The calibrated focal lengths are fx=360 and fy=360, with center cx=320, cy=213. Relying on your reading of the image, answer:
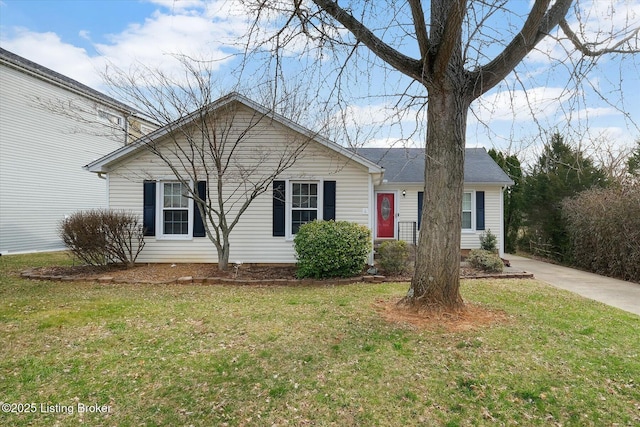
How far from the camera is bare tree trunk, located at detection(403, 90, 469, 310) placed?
196 inches

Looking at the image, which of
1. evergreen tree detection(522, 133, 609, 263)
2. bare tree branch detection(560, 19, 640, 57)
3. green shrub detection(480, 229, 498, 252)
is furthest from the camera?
evergreen tree detection(522, 133, 609, 263)

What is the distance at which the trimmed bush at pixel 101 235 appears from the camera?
853cm

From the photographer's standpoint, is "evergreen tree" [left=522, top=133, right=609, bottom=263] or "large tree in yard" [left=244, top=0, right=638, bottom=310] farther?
"evergreen tree" [left=522, top=133, right=609, bottom=263]

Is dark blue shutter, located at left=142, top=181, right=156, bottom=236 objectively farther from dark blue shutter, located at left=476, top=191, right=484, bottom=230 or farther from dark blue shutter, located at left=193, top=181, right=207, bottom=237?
dark blue shutter, located at left=476, top=191, right=484, bottom=230

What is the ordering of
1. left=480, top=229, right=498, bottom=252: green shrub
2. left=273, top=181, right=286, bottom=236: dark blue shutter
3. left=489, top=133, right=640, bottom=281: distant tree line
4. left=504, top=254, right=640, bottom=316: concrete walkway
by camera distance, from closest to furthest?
left=504, top=254, right=640, bottom=316: concrete walkway → left=489, top=133, right=640, bottom=281: distant tree line → left=273, top=181, right=286, bottom=236: dark blue shutter → left=480, top=229, right=498, bottom=252: green shrub

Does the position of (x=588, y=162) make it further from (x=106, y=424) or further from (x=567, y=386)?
(x=106, y=424)

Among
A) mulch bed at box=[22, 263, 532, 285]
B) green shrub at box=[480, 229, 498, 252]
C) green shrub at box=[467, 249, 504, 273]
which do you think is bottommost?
mulch bed at box=[22, 263, 532, 285]

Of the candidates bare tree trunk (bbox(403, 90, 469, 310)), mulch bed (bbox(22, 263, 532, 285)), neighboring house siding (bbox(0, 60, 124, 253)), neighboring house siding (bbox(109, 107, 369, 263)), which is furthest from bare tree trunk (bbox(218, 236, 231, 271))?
neighboring house siding (bbox(0, 60, 124, 253))

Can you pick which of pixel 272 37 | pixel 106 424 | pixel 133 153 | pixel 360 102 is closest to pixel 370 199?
pixel 360 102

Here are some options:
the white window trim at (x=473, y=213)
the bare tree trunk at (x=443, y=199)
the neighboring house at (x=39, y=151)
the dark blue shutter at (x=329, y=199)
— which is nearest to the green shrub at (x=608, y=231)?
the white window trim at (x=473, y=213)

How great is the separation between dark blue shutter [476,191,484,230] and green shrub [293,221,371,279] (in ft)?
19.9

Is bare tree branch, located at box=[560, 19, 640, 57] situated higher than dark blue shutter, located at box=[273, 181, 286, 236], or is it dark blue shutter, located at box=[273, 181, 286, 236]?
bare tree branch, located at box=[560, 19, 640, 57]

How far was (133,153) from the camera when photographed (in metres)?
9.59

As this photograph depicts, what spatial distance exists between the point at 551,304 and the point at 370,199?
188 inches
